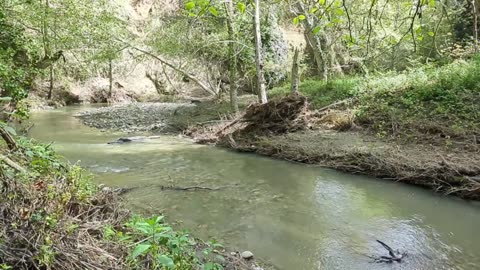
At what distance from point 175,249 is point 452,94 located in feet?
32.3

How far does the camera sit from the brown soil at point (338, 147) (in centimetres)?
706

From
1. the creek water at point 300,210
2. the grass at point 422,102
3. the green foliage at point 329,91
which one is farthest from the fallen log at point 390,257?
the green foliage at point 329,91

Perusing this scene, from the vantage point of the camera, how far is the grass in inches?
370

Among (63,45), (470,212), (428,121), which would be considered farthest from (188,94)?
(470,212)

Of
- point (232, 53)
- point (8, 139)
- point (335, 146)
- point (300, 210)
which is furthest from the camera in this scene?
point (232, 53)

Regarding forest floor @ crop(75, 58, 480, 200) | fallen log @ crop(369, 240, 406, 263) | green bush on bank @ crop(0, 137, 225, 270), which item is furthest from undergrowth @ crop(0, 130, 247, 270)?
forest floor @ crop(75, 58, 480, 200)

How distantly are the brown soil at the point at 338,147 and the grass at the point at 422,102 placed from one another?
606 mm

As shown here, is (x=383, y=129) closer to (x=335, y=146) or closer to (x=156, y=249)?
(x=335, y=146)

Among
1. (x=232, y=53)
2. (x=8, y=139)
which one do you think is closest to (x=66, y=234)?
(x=8, y=139)

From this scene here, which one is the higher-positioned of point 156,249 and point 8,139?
point 8,139

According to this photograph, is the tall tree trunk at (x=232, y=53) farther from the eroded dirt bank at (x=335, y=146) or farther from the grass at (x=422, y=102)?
the grass at (x=422, y=102)

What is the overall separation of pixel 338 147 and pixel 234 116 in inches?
215

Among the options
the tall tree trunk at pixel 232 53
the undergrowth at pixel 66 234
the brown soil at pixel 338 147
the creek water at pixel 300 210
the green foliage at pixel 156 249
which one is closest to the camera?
the undergrowth at pixel 66 234

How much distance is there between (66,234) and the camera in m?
2.69
